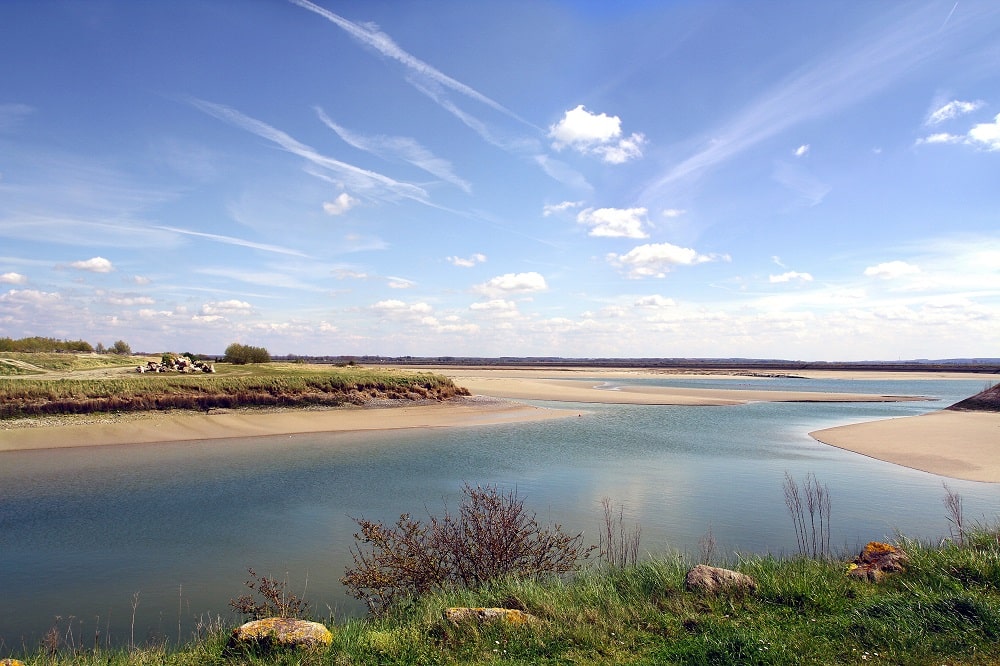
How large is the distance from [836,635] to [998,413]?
38285mm

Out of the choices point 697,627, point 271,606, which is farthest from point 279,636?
point 697,627

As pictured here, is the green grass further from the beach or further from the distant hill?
the distant hill

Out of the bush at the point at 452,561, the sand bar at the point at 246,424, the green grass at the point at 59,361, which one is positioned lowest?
A: the sand bar at the point at 246,424

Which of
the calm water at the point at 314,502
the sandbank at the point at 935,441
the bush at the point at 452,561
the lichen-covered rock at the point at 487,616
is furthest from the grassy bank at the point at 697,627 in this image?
the sandbank at the point at 935,441

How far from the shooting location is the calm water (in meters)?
9.72

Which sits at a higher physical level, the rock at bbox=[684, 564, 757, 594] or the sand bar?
the rock at bbox=[684, 564, 757, 594]

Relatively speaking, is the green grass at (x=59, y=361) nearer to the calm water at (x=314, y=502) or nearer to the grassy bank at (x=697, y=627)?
the calm water at (x=314, y=502)

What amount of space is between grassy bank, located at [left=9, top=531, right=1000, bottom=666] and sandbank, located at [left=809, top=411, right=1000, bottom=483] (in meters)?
14.7

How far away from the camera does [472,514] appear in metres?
9.18

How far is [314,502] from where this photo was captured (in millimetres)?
15359

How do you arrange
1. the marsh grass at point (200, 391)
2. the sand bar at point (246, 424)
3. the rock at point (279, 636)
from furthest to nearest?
the marsh grass at point (200, 391) < the sand bar at point (246, 424) < the rock at point (279, 636)

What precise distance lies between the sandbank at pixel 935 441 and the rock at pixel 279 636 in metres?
20.4

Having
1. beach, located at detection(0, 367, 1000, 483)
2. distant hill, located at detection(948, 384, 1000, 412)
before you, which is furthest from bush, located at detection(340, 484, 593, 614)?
distant hill, located at detection(948, 384, 1000, 412)

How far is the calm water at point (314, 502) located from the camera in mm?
9719
